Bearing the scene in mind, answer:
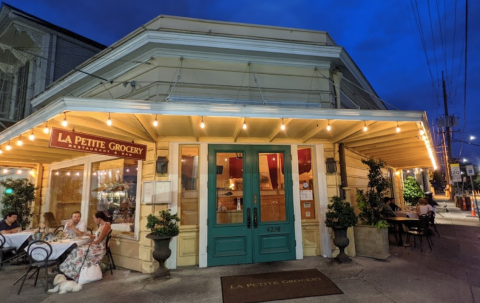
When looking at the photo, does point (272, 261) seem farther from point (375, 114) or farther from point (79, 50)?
point (79, 50)

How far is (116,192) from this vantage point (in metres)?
6.38

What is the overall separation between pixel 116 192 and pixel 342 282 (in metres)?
5.26

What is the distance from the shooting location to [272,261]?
5543 millimetres

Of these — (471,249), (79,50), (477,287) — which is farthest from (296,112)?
(79,50)

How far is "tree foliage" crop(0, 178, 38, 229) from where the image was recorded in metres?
8.14

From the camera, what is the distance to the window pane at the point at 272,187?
5.78 meters

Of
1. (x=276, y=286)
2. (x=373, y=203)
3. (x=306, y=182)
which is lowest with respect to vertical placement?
(x=276, y=286)

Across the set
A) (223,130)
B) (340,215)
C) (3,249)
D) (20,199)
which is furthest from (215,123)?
(20,199)

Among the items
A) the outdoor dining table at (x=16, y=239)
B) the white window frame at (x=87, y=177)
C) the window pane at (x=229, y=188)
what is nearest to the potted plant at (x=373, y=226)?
the window pane at (x=229, y=188)

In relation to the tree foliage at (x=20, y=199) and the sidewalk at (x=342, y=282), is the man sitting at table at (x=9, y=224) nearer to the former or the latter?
the sidewalk at (x=342, y=282)

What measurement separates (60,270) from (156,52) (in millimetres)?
4722

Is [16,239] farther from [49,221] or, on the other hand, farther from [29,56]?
[29,56]

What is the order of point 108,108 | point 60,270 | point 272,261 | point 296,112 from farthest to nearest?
1. point 272,261
2. point 60,270
3. point 296,112
4. point 108,108

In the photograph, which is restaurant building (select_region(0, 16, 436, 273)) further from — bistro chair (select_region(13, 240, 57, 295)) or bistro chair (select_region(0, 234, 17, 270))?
bistro chair (select_region(0, 234, 17, 270))
